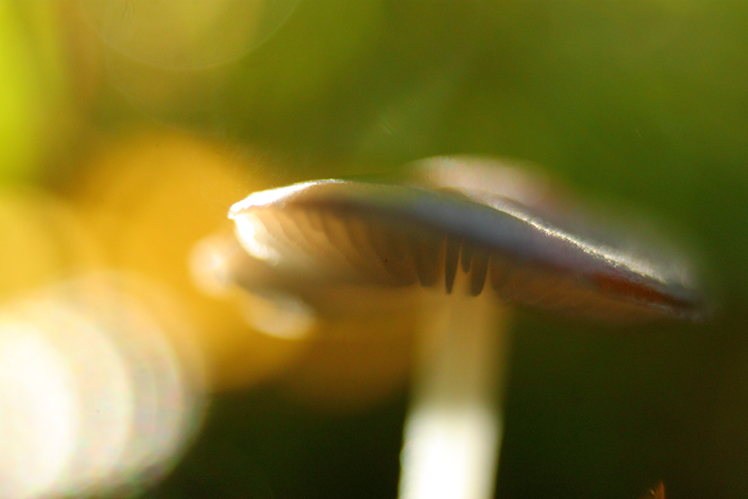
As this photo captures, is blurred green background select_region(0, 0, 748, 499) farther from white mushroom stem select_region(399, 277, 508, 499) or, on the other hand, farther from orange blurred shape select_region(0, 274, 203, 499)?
white mushroom stem select_region(399, 277, 508, 499)

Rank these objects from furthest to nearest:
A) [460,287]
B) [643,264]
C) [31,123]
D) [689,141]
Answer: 1. [689,141]
2. [31,123]
3. [460,287]
4. [643,264]

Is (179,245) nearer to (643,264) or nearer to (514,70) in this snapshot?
(643,264)

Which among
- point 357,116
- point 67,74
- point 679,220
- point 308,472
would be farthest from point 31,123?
point 679,220

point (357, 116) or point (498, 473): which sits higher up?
point (357, 116)

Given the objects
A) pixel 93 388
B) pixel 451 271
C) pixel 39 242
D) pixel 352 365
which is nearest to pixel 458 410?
pixel 451 271

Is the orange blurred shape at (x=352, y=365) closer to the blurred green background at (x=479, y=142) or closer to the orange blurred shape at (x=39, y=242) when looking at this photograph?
the blurred green background at (x=479, y=142)

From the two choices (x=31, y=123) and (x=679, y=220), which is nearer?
(x=31, y=123)

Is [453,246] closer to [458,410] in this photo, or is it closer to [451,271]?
[451,271]
